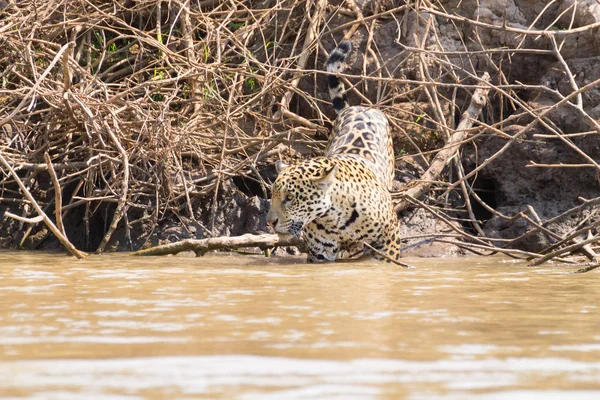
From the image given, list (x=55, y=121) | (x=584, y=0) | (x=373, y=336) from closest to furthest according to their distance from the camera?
(x=373, y=336)
(x=55, y=121)
(x=584, y=0)

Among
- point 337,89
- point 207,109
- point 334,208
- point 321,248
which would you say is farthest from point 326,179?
point 207,109

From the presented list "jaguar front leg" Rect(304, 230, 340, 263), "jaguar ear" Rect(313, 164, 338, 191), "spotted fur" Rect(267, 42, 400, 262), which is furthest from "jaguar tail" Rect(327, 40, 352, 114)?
"jaguar front leg" Rect(304, 230, 340, 263)

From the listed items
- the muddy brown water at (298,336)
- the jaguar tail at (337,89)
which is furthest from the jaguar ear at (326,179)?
the jaguar tail at (337,89)

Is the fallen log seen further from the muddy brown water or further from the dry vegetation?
the muddy brown water

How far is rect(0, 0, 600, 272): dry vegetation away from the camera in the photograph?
7.29 m

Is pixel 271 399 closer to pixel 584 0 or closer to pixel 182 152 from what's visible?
pixel 182 152

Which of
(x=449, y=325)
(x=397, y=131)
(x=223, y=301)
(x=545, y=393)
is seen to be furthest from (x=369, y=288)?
(x=397, y=131)

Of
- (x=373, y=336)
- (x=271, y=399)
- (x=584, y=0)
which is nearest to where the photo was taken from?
(x=271, y=399)

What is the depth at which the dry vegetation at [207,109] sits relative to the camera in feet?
23.9

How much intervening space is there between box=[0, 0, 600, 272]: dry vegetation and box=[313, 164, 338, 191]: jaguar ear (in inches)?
27.5

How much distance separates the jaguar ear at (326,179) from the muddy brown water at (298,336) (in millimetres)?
1269

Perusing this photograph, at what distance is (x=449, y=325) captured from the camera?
Result: 3396 millimetres

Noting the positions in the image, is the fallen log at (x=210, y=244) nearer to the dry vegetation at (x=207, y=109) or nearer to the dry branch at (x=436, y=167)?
the dry vegetation at (x=207, y=109)

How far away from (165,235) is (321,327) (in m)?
4.68
